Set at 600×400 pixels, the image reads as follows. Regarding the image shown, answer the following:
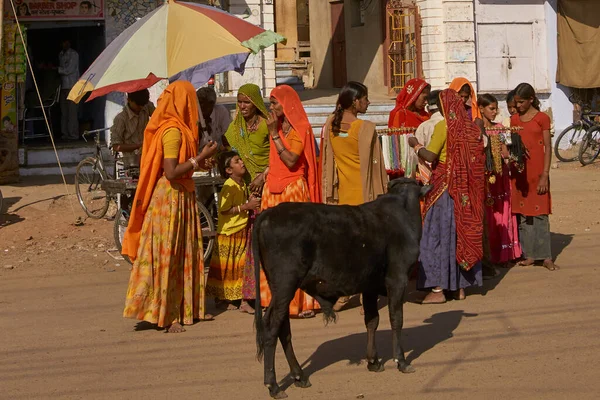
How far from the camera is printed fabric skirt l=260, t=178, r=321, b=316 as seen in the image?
7.45 metres

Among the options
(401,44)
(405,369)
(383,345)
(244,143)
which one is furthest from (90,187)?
(401,44)

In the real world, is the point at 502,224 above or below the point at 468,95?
below

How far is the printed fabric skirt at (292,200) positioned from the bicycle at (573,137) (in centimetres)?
1058

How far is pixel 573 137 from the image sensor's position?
1777 cm

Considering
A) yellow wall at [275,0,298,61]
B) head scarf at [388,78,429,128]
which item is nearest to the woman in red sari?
head scarf at [388,78,429,128]

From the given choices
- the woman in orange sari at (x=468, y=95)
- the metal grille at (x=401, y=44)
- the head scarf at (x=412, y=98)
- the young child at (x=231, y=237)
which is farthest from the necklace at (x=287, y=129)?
the metal grille at (x=401, y=44)

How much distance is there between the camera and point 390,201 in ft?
19.8

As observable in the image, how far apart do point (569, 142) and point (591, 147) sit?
3.19 ft

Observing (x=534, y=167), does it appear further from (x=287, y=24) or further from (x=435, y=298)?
(x=287, y=24)

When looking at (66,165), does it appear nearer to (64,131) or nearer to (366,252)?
(64,131)

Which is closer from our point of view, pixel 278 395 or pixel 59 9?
pixel 278 395

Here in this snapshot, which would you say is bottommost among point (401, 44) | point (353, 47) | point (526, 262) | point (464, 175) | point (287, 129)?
point (526, 262)

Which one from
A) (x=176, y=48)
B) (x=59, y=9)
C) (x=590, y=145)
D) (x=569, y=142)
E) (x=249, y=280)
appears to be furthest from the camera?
(x=569, y=142)

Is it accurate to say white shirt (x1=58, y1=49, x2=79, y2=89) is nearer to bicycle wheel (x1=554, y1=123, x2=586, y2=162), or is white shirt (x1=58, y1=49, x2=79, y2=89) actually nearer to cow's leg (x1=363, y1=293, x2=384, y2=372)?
bicycle wheel (x1=554, y1=123, x2=586, y2=162)
